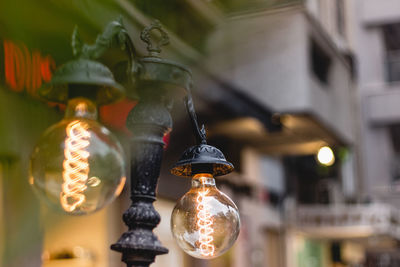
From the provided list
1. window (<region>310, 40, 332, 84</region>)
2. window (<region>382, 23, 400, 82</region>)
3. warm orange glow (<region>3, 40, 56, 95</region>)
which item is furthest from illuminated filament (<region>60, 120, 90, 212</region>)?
window (<region>382, 23, 400, 82</region>)

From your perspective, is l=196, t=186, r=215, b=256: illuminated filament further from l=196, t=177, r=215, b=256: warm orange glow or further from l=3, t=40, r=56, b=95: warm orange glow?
l=3, t=40, r=56, b=95: warm orange glow

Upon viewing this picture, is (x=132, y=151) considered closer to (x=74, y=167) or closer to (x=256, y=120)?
(x=74, y=167)

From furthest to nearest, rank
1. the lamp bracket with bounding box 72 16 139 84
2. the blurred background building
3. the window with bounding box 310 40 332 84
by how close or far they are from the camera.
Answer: the window with bounding box 310 40 332 84 < the blurred background building < the lamp bracket with bounding box 72 16 139 84

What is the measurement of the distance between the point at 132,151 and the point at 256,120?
31.0 feet

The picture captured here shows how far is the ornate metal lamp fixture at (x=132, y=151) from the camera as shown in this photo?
340cm

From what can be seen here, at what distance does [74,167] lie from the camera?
11.2ft

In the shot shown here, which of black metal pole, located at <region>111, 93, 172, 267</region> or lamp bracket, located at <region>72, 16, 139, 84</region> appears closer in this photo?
black metal pole, located at <region>111, 93, 172, 267</region>

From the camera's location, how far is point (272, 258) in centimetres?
1755

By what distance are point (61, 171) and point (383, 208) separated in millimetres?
14882

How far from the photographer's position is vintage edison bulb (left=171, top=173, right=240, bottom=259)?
131 inches

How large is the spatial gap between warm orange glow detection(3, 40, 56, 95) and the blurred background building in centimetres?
2

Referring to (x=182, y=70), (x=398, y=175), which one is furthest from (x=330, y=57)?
(x=182, y=70)

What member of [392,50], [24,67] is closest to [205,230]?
[24,67]

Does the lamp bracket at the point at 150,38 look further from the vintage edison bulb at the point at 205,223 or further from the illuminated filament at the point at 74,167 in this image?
the vintage edison bulb at the point at 205,223
